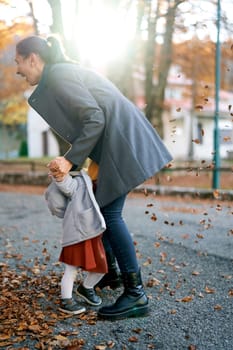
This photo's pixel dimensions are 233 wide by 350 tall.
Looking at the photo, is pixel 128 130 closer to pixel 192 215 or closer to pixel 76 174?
pixel 76 174

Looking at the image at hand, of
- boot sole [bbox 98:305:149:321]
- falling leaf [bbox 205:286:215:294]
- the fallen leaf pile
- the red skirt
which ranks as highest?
the red skirt

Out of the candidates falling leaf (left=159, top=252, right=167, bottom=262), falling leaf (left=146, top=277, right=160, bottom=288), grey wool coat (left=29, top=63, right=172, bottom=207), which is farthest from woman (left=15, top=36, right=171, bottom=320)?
falling leaf (left=159, top=252, right=167, bottom=262)

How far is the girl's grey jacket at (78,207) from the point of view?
113 inches

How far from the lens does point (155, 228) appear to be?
22.2 ft

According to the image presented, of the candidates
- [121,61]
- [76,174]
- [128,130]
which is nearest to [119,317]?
[76,174]

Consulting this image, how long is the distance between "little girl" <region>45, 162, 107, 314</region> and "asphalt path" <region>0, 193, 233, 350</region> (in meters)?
0.30

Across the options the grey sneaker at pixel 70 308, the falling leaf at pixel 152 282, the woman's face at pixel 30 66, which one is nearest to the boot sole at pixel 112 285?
the falling leaf at pixel 152 282

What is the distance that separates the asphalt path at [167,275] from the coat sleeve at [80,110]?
1044mm

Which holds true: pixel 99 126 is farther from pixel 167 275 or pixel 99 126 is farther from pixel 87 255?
pixel 167 275

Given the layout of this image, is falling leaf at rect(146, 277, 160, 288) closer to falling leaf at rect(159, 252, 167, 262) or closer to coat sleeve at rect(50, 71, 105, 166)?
falling leaf at rect(159, 252, 167, 262)

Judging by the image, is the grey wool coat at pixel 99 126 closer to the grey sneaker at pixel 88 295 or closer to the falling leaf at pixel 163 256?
the grey sneaker at pixel 88 295

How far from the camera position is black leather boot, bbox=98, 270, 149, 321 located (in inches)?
115

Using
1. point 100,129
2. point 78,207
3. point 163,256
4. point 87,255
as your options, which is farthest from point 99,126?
point 163,256

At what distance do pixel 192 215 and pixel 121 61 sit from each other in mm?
6312
